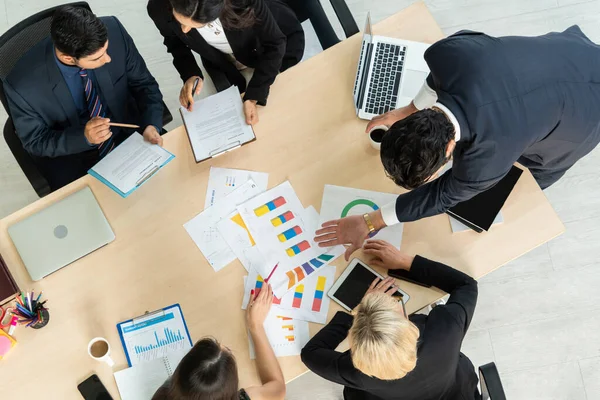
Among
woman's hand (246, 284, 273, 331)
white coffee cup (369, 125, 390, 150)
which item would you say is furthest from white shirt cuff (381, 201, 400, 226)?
woman's hand (246, 284, 273, 331)

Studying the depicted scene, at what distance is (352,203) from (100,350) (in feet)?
3.26

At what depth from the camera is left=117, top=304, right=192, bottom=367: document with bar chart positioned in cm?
172

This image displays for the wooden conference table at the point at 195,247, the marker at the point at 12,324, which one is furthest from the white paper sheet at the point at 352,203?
the marker at the point at 12,324

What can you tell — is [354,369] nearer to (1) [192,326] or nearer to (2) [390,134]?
(1) [192,326]

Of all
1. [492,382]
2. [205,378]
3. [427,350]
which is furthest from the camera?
[492,382]

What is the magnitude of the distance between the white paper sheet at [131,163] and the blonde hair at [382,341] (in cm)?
92

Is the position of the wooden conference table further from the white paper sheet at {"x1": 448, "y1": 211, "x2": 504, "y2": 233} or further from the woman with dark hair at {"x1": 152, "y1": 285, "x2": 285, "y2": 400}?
the woman with dark hair at {"x1": 152, "y1": 285, "x2": 285, "y2": 400}

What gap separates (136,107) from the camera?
223 centimetres

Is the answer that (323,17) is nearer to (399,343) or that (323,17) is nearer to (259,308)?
(259,308)

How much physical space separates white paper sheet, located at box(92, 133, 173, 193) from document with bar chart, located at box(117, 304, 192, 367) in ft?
1.53

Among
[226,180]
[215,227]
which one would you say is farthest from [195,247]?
[226,180]

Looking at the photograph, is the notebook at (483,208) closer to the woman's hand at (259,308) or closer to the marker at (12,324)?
the woman's hand at (259,308)

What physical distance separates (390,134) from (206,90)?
3.75 feet

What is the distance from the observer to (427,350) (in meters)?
1.60
